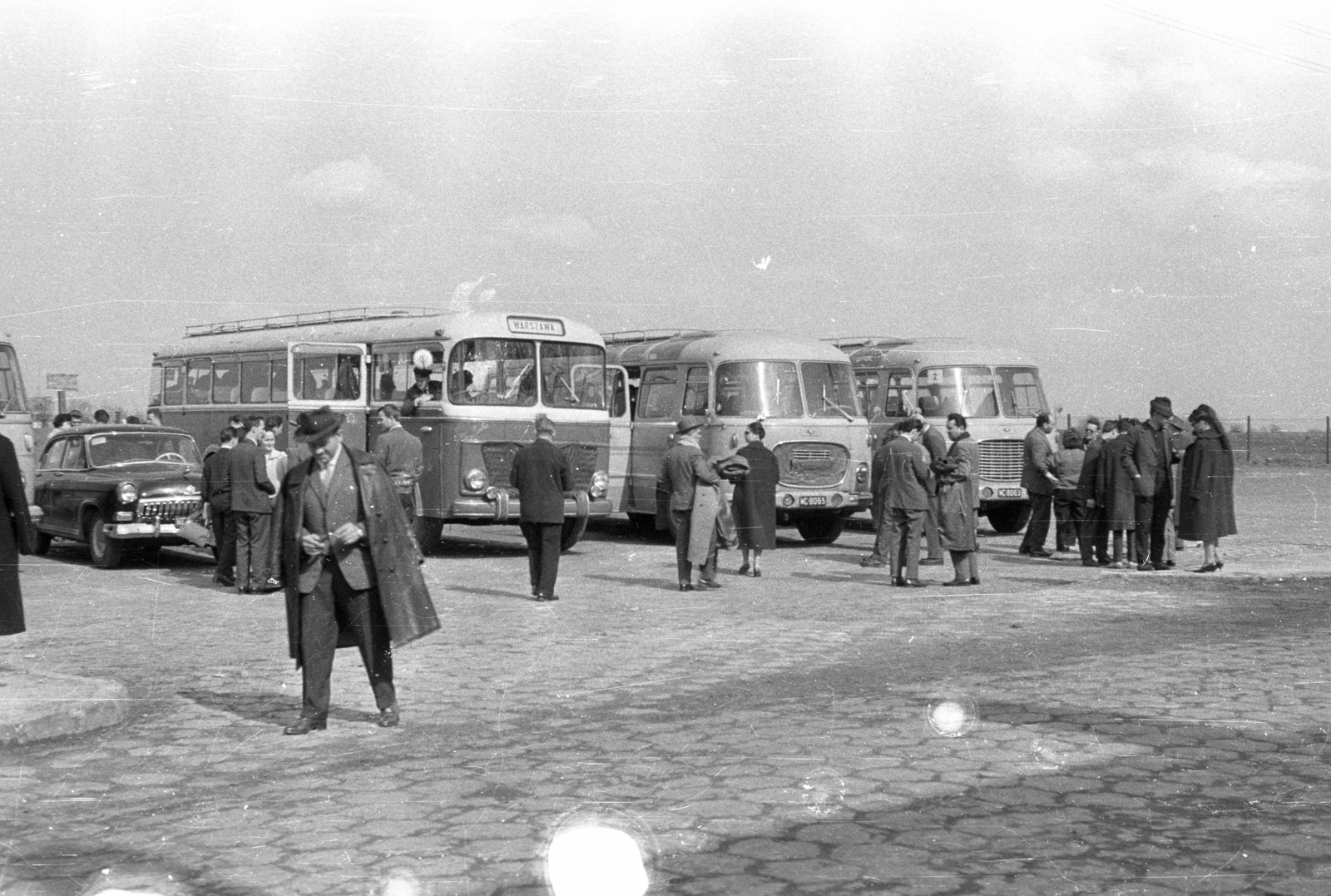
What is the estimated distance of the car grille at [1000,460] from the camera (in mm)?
23547

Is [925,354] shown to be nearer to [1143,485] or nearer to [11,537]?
[1143,485]

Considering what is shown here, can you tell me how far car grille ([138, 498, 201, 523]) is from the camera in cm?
1816

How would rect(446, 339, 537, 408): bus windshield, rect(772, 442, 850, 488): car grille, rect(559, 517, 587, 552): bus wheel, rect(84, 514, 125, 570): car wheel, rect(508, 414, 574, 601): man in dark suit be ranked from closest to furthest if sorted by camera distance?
rect(508, 414, 574, 601): man in dark suit < rect(84, 514, 125, 570): car wheel < rect(446, 339, 537, 408): bus windshield < rect(559, 517, 587, 552): bus wheel < rect(772, 442, 850, 488): car grille

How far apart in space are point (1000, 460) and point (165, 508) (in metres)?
11.9

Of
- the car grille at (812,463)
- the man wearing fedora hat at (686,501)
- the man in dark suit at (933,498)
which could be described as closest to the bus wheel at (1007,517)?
A: the car grille at (812,463)

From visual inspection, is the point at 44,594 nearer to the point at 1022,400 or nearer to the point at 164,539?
the point at 164,539

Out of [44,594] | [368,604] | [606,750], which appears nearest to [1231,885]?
[606,750]

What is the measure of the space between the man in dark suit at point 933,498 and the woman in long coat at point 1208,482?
2595 mm

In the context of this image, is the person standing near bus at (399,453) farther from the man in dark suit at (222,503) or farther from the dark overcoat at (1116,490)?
the dark overcoat at (1116,490)

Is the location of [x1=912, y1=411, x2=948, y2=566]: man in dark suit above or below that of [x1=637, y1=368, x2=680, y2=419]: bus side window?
below

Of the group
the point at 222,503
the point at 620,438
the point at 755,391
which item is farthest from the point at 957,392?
the point at 222,503

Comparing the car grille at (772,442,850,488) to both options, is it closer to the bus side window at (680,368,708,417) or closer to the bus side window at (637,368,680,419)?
the bus side window at (680,368,708,417)

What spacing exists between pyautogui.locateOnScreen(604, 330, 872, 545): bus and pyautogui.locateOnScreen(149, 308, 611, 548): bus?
3.74ft

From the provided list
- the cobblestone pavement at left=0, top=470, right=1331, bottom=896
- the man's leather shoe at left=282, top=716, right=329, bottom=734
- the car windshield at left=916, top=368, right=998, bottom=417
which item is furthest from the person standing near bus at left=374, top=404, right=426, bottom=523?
the car windshield at left=916, top=368, right=998, bottom=417
